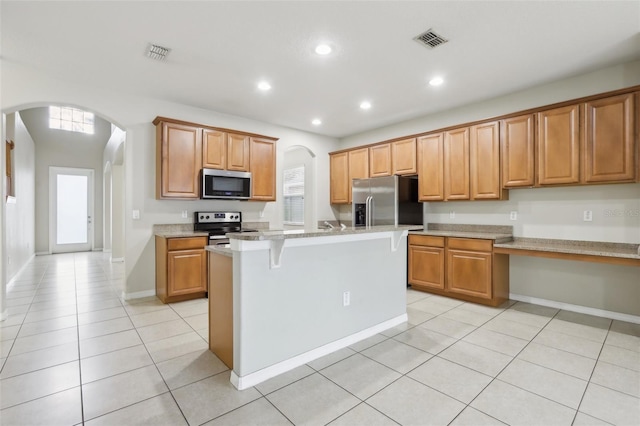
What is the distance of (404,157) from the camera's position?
5078 millimetres

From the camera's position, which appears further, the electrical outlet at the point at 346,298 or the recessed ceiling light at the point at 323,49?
the recessed ceiling light at the point at 323,49

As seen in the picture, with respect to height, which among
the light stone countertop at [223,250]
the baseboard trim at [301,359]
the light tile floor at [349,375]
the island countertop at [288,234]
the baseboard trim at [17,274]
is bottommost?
the light tile floor at [349,375]

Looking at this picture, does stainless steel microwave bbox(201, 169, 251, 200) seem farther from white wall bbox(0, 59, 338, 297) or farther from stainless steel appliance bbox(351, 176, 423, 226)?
stainless steel appliance bbox(351, 176, 423, 226)

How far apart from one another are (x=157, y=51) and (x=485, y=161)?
407 cm

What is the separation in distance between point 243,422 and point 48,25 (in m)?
3.47

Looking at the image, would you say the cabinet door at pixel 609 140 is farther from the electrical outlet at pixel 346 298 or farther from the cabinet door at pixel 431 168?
the electrical outlet at pixel 346 298

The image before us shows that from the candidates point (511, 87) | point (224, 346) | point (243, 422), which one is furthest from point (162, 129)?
point (511, 87)

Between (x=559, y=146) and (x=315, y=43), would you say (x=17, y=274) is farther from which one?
(x=559, y=146)

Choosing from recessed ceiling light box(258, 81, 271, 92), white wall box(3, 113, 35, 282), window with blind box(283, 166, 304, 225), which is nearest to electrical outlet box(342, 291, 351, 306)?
recessed ceiling light box(258, 81, 271, 92)

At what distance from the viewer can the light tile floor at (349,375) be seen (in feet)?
6.03

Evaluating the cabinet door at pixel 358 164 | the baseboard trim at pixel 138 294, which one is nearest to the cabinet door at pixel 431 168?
the cabinet door at pixel 358 164

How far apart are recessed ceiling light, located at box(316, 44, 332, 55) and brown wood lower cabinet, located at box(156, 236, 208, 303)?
Result: 278cm

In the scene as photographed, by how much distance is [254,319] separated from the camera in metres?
2.18

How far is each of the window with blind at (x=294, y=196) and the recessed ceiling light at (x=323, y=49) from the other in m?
4.47
